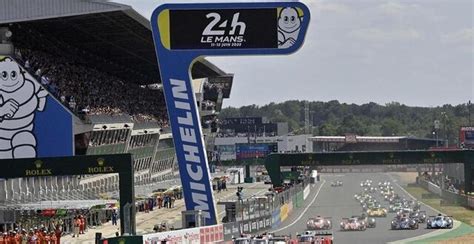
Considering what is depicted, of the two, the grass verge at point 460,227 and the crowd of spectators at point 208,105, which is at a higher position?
the crowd of spectators at point 208,105

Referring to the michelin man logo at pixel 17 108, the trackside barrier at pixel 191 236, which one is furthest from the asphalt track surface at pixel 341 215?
the michelin man logo at pixel 17 108

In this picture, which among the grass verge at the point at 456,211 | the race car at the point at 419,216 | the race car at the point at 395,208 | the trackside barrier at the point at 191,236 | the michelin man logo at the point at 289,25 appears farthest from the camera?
the race car at the point at 395,208

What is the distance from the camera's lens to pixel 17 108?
60.6 metres

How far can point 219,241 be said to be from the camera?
3953 centimetres

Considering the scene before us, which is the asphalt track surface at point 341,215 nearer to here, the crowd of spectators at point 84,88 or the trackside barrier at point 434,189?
the trackside barrier at point 434,189

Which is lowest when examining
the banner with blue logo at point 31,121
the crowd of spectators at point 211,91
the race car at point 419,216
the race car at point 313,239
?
the race car at point 419,216

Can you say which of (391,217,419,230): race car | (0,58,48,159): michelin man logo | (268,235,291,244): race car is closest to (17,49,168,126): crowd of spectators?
(0,58,48,159): michelin man logo

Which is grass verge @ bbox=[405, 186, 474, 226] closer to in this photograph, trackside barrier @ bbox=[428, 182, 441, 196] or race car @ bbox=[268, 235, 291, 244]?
trackside barrier @ bbox=[428, 182, 441, 196]

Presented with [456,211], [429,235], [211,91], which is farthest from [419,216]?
[211,91]

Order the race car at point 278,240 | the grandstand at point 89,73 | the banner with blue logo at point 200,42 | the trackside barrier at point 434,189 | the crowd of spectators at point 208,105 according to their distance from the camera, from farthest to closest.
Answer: the crowd of spectators at point 208,105, the trackside barrier at point 434,189, the grandstand at point 89,73, the race car at point 278,240, the banner with blue logo at point 200,42

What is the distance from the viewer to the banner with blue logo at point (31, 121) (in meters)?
60.2

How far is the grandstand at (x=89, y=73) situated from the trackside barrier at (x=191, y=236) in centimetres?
1689

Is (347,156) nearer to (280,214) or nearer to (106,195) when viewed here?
(280,214)

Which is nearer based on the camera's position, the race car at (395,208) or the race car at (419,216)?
the race car at (419,216)
